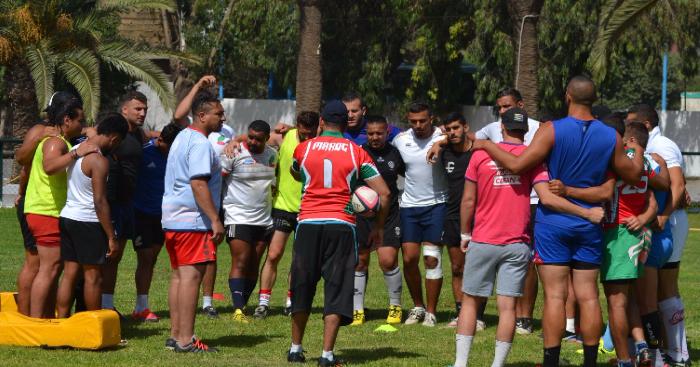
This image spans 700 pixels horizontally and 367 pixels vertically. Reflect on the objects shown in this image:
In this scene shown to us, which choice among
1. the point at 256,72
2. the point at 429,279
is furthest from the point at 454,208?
the point at 256,72

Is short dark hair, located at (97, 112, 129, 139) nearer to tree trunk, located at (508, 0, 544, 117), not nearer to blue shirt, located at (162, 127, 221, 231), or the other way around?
blue shirt, located at (162, 127, 221, 231)

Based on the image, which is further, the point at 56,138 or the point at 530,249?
the point at 56,138

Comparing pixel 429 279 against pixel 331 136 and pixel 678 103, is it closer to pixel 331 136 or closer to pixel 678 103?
pixel 331 136

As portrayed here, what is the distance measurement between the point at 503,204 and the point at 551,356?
3.75ft

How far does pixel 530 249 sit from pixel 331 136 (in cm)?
177

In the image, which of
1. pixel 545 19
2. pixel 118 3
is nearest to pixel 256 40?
pixel 545 19

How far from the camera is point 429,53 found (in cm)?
3712

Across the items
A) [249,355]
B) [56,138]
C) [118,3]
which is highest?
[118,3]

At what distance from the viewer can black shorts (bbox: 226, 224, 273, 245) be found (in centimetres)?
1145

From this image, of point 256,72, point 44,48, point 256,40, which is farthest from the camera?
point 256,72

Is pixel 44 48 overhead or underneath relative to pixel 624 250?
overhead

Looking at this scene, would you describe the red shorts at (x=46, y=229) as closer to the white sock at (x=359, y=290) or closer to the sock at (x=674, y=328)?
the white sock at (x=359, y=290)

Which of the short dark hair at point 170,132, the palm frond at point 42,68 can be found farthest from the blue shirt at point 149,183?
the palm frond at point 42,68

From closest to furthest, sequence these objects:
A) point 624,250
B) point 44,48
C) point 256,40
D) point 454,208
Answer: point 624,250
point 454,208
point 44,48
point 256,40
